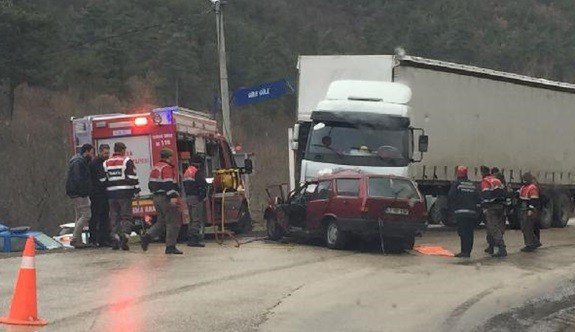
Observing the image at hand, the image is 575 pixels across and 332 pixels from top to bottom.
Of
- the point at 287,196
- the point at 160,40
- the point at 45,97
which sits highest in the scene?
the point at 160,40

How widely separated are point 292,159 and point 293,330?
14.6m

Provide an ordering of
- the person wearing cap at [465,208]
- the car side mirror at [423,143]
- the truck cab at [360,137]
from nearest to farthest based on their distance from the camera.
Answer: the person wearing cap at [465,208]
the truck cab at [360,137]
the car side mirror at [423,143]

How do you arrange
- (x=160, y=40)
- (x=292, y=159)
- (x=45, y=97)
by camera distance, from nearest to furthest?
(x=292, y=159), (x=45, y=97), (x=160, y=40)

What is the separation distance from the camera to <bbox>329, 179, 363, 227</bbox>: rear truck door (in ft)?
54.7

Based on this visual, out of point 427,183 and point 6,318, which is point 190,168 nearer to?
point 427,183

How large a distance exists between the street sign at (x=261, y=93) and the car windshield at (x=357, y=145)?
6.47 m

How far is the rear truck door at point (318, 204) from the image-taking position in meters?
17.3

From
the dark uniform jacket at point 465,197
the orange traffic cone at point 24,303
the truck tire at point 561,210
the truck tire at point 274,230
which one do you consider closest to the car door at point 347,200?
the dark uniform jacket at point 465,197

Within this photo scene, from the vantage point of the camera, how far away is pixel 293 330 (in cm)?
930

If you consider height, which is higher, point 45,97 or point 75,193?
point 45,97

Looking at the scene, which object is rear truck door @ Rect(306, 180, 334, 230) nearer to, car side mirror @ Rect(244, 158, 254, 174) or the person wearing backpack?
the person wearing backpack

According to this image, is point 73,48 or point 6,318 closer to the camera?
point 6,318

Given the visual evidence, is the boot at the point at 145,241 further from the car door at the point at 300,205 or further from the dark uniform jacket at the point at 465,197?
the dark uniform jacket at the point at 465,197

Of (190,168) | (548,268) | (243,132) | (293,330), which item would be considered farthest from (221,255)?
(243,132)
